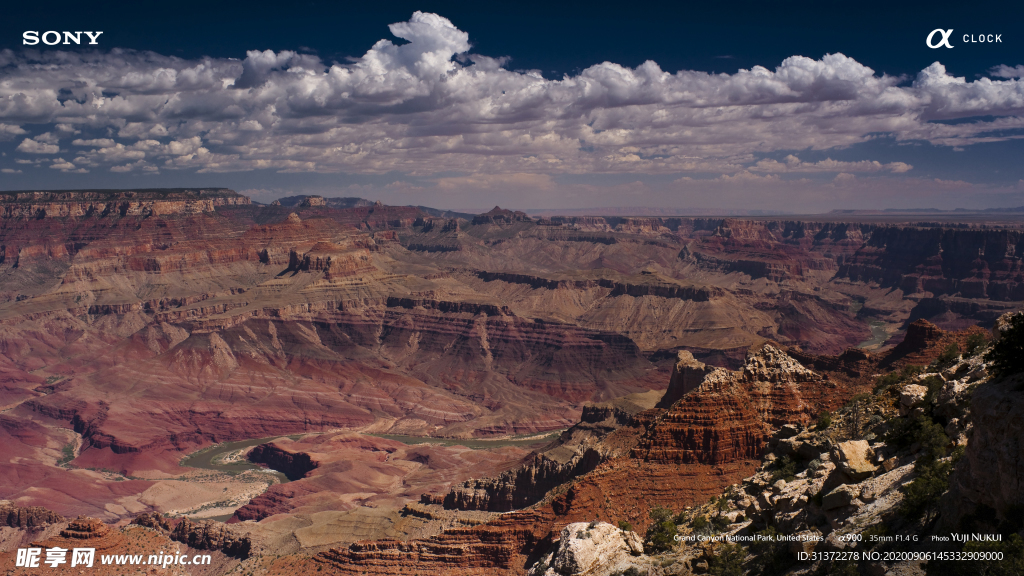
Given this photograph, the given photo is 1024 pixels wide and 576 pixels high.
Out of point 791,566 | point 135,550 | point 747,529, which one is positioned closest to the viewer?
point 791,566

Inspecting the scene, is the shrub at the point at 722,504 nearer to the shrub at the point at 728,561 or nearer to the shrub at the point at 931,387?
the shrub at the point at 728,561

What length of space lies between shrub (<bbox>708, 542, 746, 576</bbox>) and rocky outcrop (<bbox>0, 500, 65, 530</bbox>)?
3334 inches

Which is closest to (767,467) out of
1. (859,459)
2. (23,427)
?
(859,459)

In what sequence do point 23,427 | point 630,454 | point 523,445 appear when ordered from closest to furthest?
point 630,454
point 523,445
point 23,427

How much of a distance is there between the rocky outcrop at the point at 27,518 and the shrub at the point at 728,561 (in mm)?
84684

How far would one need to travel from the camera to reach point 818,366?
230 feet

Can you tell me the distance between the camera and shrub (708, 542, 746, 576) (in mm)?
27047

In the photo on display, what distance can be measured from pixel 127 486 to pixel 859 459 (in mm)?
140671

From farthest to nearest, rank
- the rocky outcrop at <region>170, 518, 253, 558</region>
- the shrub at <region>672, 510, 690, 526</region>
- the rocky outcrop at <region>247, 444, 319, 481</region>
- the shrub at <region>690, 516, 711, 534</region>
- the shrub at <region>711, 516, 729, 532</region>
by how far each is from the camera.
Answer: the rocky outcrop at <region>247, 444, 319, 481</region> → the rocky outcrop at <region>170, 518, 253, 558</region> → the shrub at <region>672, 510, 690, 526</region> → the shrub at <region>690, 516, 711, 534</region> → the shrub at <region>711, 516, 729, 532</region>

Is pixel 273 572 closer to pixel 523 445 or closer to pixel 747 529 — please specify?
pixel 747 529

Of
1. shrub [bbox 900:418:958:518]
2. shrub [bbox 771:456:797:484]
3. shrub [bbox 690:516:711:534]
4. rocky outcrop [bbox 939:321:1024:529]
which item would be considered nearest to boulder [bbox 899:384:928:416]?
shrub [bbox 900:418:958:518]

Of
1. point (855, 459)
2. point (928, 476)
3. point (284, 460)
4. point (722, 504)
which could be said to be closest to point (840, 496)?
point (855, 459)

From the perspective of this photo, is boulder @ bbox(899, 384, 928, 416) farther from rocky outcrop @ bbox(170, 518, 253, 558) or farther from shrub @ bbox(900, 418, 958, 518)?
rocky outcrop @ bbox(170, 518, 253, 558)

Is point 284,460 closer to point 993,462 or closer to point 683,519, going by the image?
point 683,519
